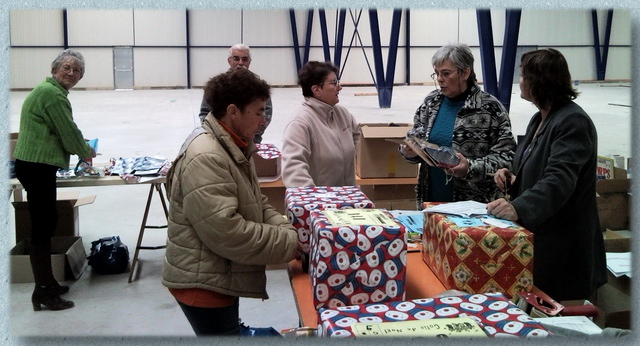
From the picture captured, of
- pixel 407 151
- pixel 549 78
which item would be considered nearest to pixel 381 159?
pixel 407 151

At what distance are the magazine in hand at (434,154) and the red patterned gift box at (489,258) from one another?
0.68 m

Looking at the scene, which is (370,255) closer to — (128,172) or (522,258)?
(522,258)

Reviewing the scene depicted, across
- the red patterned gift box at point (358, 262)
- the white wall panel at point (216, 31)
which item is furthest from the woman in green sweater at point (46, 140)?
the white wall panel at point (216, 31)

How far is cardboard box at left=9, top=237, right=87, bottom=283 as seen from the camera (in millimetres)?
4273

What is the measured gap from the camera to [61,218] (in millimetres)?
4863

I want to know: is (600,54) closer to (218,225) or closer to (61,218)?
(61,218)

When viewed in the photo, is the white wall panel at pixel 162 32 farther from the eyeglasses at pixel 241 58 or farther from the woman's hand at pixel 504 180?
the woman's hand at pixel 504 180

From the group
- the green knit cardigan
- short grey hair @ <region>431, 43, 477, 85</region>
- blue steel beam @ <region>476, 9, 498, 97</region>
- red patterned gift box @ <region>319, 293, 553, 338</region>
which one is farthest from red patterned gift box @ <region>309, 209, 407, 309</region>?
blue steel beam @ <region>476, 9, 498, 97</region>

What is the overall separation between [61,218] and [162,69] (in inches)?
636

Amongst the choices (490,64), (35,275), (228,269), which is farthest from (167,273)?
(490,64)

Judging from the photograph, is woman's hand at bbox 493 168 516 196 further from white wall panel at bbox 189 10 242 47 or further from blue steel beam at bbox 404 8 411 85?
blue steel beam at bbox 404 8 411 85

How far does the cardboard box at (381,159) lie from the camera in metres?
4.64

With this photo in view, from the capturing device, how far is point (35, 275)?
3930 mm

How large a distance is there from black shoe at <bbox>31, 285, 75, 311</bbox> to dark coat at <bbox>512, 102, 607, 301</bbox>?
2907mm
